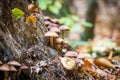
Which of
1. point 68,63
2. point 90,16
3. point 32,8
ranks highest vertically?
point 32,8

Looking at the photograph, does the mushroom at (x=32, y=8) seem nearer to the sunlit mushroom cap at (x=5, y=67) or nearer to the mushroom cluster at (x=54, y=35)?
the mushroom cluster at (x=54, y=35)

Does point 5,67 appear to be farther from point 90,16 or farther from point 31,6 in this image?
point 90,16

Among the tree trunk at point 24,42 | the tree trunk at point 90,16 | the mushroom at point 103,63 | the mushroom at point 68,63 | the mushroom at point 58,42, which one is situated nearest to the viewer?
the tree trunk at point 24,42

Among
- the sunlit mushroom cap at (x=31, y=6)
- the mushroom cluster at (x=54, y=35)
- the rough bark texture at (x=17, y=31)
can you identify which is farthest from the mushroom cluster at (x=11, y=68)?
the sunlit mushroom cap at (x=31, y=6)

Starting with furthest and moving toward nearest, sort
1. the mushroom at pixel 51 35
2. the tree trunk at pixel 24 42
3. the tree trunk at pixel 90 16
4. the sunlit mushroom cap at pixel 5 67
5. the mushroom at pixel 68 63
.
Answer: the tree trunk at pixel 90 16 → the mushroom at pixel 51 35 → the mushroom at pixel 68 63 → the tree trunk at pixel 24 42 → the sunlit mushroom cap at pixel 5 67

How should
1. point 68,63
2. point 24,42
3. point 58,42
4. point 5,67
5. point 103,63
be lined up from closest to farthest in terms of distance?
1. point 5,67
2. point 68,63
3. point 24,42
4. point 58,42
5. point 103,63

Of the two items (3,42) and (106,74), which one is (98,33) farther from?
(3,42)

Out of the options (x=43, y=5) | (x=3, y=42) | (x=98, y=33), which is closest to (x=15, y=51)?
(x=3, y=42)

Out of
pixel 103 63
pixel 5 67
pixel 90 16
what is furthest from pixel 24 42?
pixel 90 16

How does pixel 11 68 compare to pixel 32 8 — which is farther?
pixel 32 8

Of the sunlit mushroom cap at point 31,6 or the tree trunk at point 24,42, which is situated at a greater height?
the sunlit mushroom cap at point 31,6
